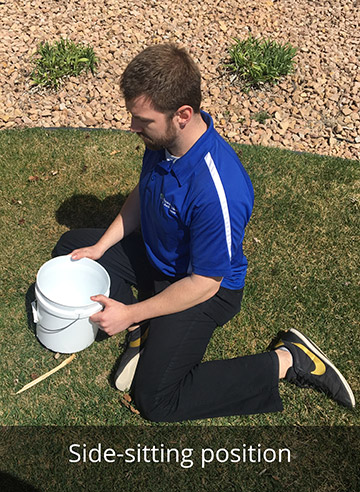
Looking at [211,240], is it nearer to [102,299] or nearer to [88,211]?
[102,299]

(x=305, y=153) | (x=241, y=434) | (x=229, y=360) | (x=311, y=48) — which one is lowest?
(x=241, y=434)

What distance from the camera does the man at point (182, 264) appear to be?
100 inches

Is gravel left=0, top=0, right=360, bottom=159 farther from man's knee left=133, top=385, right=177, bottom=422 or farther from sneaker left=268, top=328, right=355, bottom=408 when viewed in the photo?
man's knee left=133, top=385, right=177, bottom=422

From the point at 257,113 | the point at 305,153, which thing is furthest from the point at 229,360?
the point at 257,113

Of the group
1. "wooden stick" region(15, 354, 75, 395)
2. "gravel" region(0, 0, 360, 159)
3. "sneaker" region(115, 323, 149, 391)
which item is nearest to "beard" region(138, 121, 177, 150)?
"sneaker" region(115, 323, 149, 391)

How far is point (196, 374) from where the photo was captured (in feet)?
10.3

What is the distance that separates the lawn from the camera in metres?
3.27

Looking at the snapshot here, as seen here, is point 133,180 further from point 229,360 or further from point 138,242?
point 229,360

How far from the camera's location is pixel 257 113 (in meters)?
5.45

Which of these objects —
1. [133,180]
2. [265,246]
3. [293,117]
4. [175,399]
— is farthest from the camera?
[293,117]

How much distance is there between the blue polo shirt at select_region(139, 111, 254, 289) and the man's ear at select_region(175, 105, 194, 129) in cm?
14

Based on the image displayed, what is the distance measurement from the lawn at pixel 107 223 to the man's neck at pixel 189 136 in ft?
5.30

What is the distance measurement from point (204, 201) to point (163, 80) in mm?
688

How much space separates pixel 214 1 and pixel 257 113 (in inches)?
88.0
